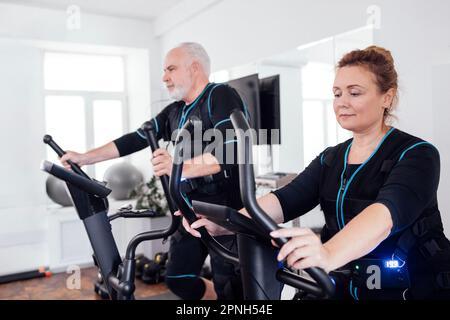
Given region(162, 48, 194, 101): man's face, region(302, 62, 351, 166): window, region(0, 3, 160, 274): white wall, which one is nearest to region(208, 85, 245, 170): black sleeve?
region(162, 48, 194, 101): man's face

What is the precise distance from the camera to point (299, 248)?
88 cm

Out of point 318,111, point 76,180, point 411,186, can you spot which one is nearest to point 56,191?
point 318,111

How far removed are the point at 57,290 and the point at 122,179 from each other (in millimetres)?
1599

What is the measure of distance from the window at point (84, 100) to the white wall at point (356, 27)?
7.27 feet

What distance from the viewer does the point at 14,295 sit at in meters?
4.34

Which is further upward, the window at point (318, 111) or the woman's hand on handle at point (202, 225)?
the window at point (318, 111)

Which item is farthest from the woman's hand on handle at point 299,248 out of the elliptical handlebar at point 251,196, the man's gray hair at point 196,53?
the man's gray hair at point 196,53

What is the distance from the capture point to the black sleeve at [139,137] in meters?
2.55

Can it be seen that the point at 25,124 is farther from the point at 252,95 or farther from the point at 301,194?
the point at 301,194

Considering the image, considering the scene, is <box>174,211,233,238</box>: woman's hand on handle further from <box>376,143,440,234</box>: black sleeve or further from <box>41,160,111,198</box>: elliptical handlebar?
<box>376,143,440,234</box>: black sleeve

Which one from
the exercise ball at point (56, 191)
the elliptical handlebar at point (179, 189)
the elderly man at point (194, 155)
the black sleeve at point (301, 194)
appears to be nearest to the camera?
the elliptical handlebar at point (179, 189)

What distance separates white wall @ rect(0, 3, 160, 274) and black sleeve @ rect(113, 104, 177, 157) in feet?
10.2

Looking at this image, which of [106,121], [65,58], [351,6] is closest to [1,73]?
[65,58]

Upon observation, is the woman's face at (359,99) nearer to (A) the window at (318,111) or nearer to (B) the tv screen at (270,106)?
(A) the window at (318,111)
